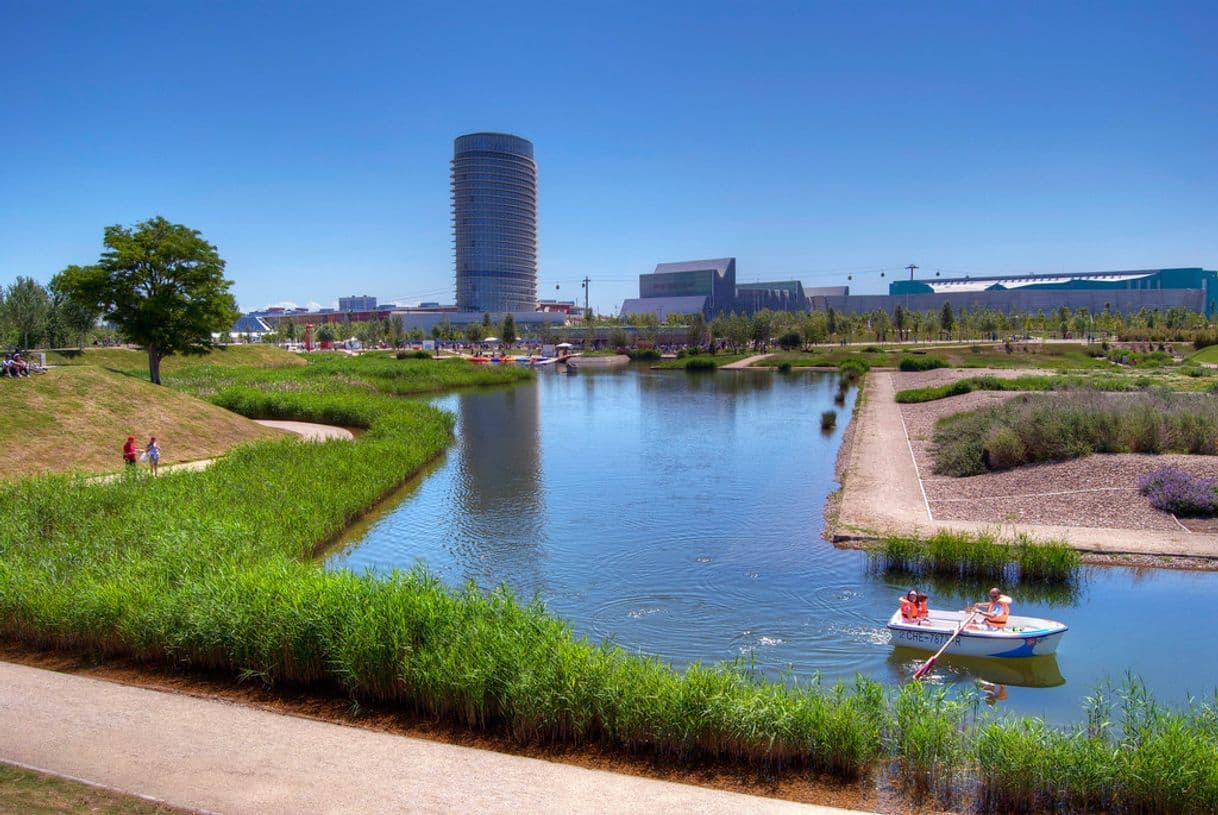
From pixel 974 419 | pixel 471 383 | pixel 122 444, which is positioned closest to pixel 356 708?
pixel 122 444

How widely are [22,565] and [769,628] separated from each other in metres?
14.0

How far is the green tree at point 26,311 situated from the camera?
64.9 m

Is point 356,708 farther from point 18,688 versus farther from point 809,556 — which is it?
point 809,556

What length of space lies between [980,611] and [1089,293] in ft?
548

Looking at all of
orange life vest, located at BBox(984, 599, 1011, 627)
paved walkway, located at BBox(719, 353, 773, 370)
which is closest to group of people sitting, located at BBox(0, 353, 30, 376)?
orange life vest, located at BBox(984, 599, 1011, 627)

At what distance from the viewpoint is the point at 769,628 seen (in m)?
16.3

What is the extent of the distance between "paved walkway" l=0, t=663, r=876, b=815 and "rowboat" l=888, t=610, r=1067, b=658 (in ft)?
22.2

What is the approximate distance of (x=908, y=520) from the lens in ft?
75.0

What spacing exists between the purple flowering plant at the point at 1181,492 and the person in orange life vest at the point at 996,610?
432 inches

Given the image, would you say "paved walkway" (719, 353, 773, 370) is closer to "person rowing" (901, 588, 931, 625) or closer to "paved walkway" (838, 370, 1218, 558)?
"paved walkway" (838, 370, 1218, 558)

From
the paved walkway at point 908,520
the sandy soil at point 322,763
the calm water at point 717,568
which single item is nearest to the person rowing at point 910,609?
the calm water at point 717,568

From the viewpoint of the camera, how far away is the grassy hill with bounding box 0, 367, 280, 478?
90.2ft

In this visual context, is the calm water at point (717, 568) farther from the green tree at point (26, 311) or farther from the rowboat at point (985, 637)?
the green tree at point (26, 311)

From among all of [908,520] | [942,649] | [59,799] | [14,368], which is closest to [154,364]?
[14,368]
